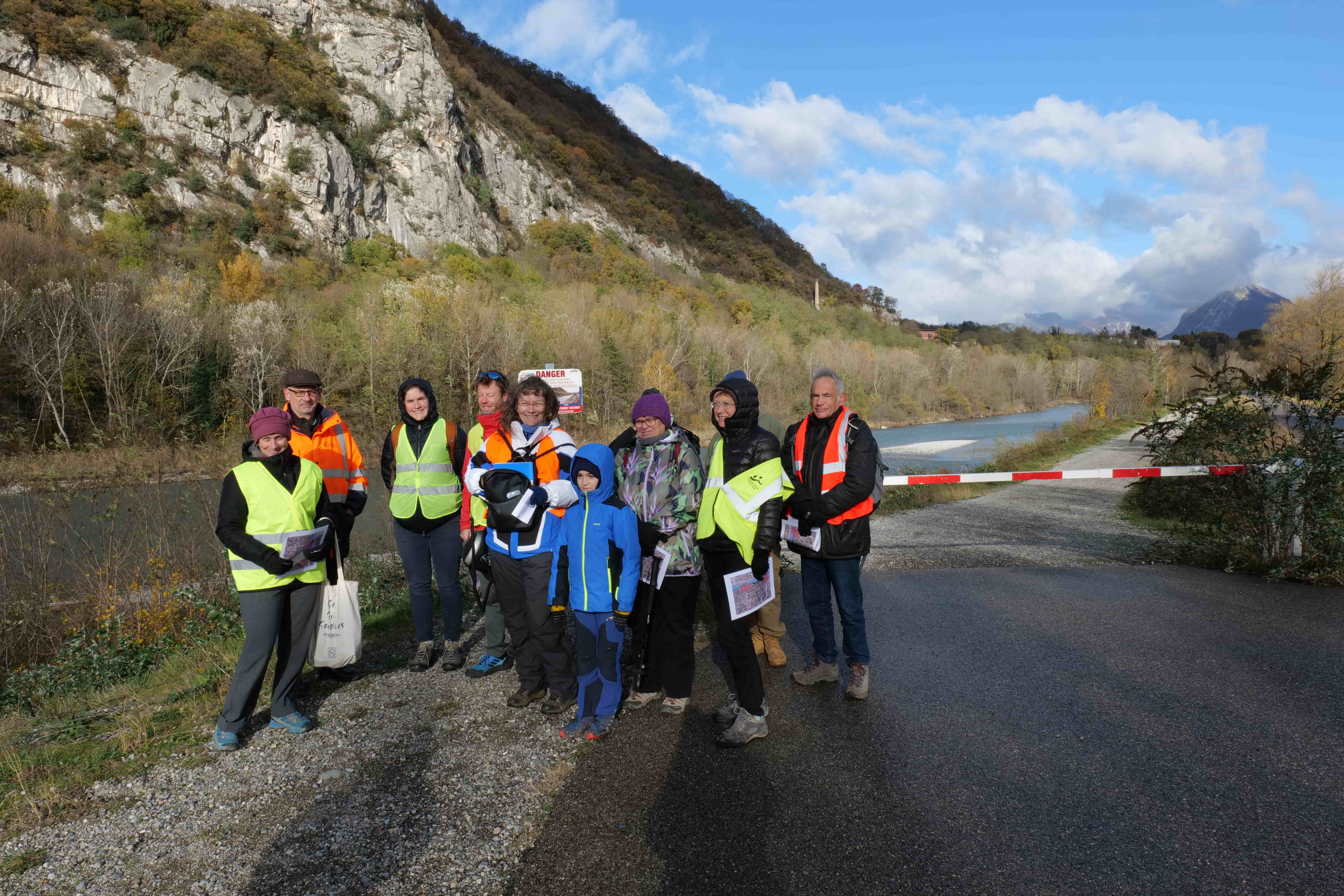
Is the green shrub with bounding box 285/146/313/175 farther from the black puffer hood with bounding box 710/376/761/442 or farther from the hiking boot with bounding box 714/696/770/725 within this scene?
the hiking boot with bounding box 714/696/770/725

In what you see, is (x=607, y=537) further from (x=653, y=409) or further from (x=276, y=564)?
(x=276, y=564)

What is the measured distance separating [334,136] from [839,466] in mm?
81037

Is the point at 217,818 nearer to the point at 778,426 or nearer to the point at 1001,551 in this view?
the point at 778,426

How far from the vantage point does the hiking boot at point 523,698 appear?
427 cm

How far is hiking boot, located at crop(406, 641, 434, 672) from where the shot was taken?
4988 mm

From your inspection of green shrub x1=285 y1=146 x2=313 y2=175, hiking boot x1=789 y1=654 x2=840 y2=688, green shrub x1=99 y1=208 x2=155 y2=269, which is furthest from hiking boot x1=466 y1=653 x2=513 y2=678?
green shrub x1=285 y1=146 x2=313 y2=175

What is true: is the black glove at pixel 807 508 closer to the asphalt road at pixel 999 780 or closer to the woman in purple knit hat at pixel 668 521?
the woman in purple knit hat at pixel 668 521

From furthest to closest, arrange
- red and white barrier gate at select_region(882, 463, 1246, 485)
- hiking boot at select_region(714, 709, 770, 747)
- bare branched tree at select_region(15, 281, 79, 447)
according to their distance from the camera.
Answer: bare branched tree at select_region(15, 281, 79, 447) → red and white barrier gate at select_region(882, 463, 1246, 485) → hiking boot at select_region(714, 709, 770, 747)

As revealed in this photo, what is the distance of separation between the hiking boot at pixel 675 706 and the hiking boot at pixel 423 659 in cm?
199

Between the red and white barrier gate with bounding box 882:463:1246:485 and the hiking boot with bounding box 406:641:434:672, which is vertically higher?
the red and white barrier gate with bounding box 882:463:1246:485

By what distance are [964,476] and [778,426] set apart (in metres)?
3.71

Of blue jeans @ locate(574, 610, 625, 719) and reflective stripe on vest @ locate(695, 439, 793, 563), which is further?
blue jeans @ locate(574, 610, 625, 719)

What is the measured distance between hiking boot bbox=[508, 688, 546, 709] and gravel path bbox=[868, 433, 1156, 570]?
4864 millimetres

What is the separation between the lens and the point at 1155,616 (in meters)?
5.72
